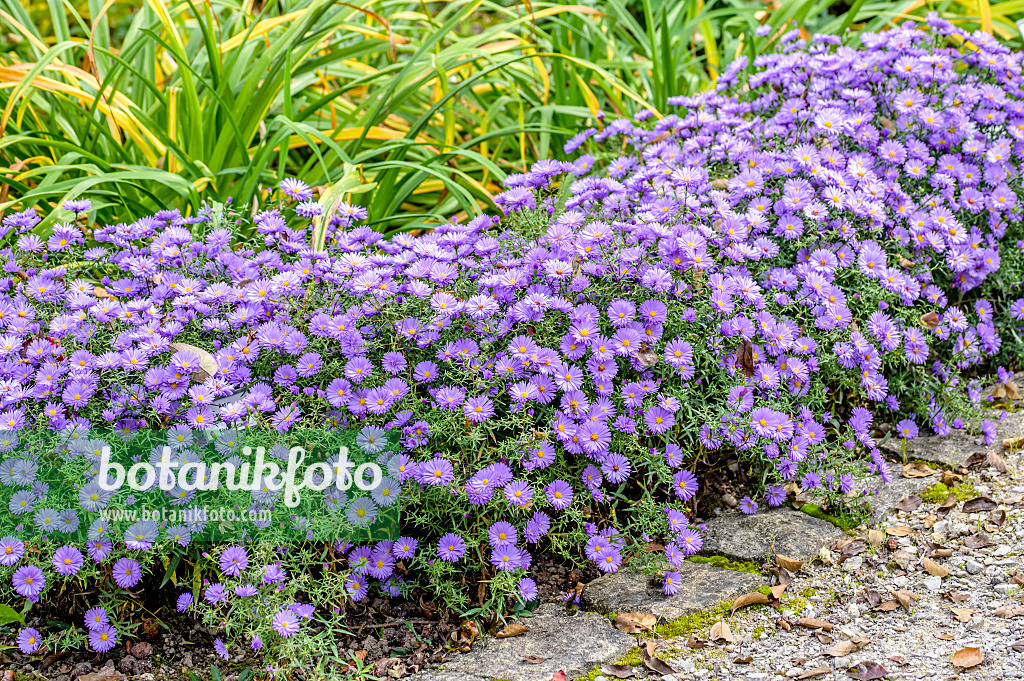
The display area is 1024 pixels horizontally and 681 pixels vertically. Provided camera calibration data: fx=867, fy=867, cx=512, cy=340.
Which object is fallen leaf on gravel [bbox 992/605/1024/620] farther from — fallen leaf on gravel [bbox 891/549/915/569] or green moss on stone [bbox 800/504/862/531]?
green moss on stone [bbox 800/504/862/531]

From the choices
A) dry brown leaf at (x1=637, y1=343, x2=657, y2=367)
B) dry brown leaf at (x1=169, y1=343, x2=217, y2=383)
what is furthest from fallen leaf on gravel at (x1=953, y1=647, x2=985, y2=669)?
dry brown leaf at (x1=169, y1=343, x2=217, y2=383)

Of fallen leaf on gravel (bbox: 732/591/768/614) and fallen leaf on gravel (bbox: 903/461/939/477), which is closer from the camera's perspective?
fallen leaf on gravel (bbox: 732/591/768/614)

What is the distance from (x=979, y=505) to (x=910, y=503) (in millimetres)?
163

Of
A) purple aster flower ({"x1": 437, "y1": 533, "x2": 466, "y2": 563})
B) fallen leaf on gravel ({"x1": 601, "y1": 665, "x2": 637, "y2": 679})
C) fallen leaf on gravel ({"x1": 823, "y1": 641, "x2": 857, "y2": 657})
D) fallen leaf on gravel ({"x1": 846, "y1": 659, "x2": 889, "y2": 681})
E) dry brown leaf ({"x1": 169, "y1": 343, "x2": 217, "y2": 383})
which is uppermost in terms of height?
dry brown leaf ({"x1": 169, "y1": 343, "x2": 217, "y2": 383})

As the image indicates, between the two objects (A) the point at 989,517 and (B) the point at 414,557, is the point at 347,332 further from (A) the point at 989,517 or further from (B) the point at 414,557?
(A) the point at 989,517

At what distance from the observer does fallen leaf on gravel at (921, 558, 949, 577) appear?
6.55 ft

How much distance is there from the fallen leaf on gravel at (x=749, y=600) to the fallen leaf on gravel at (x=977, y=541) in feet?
1.80

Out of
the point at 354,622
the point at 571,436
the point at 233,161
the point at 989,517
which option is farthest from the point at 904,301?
the point at 233,161

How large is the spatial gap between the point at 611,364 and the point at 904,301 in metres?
1.00

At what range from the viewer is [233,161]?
11.3ft

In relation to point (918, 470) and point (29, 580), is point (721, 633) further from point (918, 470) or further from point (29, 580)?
point (29, 580)

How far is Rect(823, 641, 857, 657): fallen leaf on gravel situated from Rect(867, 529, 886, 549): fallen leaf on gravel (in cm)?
39

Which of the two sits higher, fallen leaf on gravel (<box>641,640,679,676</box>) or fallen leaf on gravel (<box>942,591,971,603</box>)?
fallen leaf on gravel (<box>942,591,971,603</box>)

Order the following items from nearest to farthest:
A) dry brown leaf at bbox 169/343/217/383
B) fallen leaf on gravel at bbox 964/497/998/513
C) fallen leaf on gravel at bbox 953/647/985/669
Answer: fallen leaf on gravel at bbox 953/647/985/669
dry brown leaf at bbox 169/343/217/383
fallen leaf on gravel at bbox 964/497/998/513
